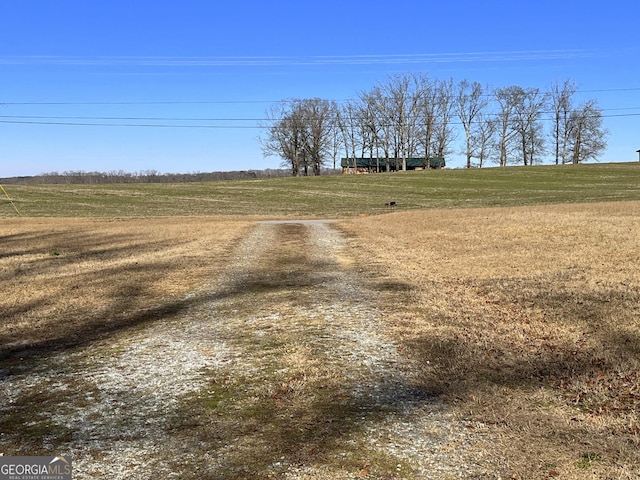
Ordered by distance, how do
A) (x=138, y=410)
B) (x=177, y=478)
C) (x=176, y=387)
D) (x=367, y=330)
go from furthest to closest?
(x=367, y=330) → (x=176, y=387) → (x=138, y=410) → (x=177, y=478)

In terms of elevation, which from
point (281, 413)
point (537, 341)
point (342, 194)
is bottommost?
point (342, 194)

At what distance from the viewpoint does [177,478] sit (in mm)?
2986

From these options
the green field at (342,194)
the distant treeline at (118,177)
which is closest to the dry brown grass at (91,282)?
the green field at (342,194)

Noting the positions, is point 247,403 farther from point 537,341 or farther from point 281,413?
point 537,341

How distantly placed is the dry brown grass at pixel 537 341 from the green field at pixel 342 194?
22.6 m

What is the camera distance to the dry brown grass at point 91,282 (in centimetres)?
662

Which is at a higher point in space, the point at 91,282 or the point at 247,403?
the point at 247,403

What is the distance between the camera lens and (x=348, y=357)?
514cm

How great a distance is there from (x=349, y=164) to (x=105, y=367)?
94222 mm

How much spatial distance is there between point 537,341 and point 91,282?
8169 millimetres

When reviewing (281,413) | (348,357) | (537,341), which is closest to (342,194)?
(537,341)

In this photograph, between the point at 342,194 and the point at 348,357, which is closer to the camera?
the point at 348,357

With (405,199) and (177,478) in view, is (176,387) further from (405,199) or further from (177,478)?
(405,199)

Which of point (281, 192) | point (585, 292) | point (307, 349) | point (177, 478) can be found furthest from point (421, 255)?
point (281, 192)
